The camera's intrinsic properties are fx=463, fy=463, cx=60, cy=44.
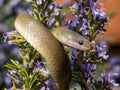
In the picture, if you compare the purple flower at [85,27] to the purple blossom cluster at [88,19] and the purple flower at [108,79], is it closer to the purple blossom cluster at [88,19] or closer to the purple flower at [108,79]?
the purple blossom cluster at [88,19]

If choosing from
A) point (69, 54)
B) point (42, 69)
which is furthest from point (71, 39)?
point (42, 69)

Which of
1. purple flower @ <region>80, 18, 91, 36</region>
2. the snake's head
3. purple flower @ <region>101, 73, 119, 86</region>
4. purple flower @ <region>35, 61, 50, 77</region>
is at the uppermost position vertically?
purple flower @ <region>80, 18, 91, 36</region>

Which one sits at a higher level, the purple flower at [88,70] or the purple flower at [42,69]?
the purple flower at [88,70]

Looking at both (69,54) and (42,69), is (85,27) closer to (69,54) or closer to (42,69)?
(69,54)

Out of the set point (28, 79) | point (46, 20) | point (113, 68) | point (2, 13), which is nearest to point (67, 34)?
point (46, 20)

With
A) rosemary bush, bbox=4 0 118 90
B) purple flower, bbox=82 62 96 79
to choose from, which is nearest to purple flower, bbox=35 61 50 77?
rosemary bush, bbox=4 0 118 90

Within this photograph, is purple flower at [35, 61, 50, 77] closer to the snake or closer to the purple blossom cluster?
the snake

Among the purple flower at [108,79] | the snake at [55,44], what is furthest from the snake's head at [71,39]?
the purple flower at [108,79]
